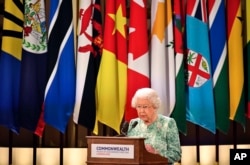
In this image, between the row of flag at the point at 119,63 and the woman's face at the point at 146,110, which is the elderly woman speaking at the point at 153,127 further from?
the row of flag at the point at 119,63

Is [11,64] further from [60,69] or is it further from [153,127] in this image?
[153,127]

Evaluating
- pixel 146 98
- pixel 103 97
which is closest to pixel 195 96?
pixel 103 97

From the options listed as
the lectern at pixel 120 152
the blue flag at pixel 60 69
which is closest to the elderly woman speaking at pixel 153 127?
the lectern at pixel 120 152

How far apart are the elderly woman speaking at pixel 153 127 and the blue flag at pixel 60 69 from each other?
1619mm

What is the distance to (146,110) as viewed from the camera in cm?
333

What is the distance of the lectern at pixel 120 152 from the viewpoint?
2764mm

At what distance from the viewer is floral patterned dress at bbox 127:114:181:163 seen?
3202 millimetres

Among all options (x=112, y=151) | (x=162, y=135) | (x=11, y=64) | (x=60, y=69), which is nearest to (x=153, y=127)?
(x=162, y=135)

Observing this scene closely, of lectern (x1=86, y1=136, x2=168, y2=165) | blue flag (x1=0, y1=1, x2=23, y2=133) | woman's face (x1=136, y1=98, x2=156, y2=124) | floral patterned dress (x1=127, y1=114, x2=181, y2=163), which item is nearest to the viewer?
lectern (x1=86, y1=136, x2=168, y2=165)

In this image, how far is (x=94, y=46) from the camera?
16.3 ft

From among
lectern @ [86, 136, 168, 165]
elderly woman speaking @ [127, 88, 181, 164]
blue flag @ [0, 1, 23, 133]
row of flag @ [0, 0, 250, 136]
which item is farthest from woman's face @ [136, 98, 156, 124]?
blue flag @ [0, 1, 23, 133]

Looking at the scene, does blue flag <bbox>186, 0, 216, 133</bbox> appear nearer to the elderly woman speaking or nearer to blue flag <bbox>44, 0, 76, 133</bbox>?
blue flag <bbox>44, 0, 76, 133</bbox>

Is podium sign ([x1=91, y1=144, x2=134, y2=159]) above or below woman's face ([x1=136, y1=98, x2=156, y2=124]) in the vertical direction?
below

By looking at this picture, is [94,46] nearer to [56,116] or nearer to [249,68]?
[56,116]
